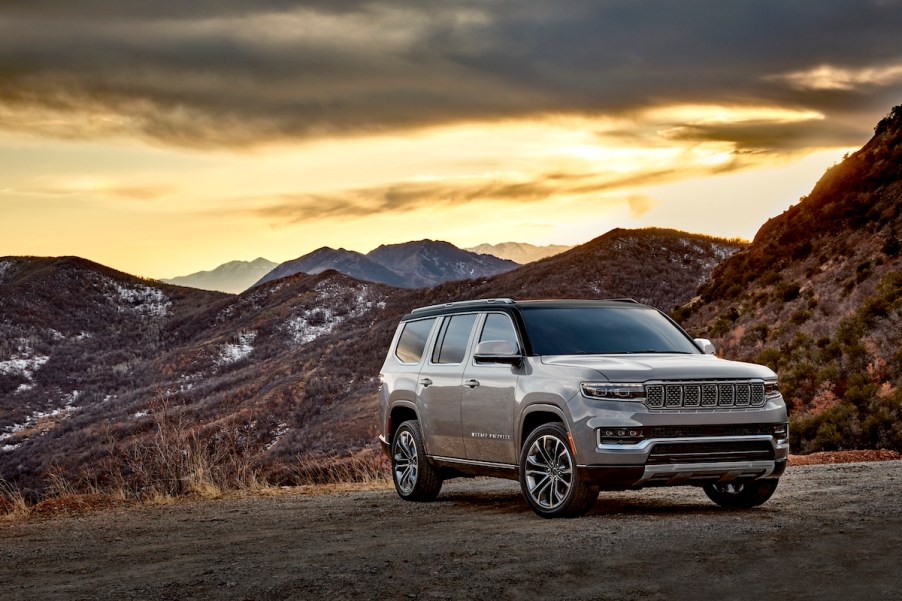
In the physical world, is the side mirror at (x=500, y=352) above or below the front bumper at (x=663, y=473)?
above

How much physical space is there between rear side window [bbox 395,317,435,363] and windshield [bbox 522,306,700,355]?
72.8 inches

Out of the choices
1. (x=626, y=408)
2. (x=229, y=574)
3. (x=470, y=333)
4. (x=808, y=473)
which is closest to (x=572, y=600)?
(x=229, y=574)

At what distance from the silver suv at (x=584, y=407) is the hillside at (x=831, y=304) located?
1274cm

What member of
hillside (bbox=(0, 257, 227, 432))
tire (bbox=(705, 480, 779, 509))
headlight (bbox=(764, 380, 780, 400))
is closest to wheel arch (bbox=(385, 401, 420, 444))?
tire (bbox=(705, 480, 779, 509))

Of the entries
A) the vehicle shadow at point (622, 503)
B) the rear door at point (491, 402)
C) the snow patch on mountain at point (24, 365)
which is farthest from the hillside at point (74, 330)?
the rear door at point (491, 402)

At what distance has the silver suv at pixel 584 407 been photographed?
973 centimetres

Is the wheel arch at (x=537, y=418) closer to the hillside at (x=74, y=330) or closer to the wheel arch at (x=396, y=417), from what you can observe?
the wheel arch at (x=396, y=417)

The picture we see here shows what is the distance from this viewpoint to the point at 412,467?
12.7m

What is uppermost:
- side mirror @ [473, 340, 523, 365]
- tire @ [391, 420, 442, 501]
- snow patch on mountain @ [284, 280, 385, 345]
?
snow patch on mountain @ [284, 280, 385, 345]

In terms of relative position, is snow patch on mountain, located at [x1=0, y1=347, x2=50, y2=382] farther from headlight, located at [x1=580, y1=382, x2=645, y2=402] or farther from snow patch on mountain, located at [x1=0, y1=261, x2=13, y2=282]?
headlight, located at [x1=580, y1=382, x2=645, y2=402]

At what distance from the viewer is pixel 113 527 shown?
11867mm

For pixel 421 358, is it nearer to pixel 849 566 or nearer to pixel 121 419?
pixel 849 566

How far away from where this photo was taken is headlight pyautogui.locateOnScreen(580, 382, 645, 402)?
9.72m

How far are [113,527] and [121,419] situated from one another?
7606cm
